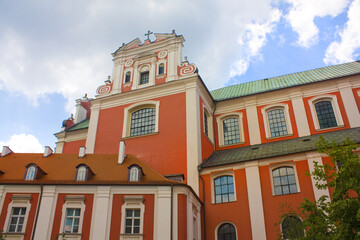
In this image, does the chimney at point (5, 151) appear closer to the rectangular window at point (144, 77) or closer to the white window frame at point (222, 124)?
the rectangular window at point (144, 77)

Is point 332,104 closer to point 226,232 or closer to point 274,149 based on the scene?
point 274,149

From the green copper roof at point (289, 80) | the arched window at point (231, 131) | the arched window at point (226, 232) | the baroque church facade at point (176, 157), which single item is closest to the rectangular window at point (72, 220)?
the baroque church facade at point (176, 157)

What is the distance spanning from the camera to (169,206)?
46.8ft

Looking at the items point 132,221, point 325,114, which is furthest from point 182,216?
point 325,114

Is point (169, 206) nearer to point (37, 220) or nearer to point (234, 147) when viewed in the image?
point (37, 220)

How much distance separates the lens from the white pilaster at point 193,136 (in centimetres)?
1788

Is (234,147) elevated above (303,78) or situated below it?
below

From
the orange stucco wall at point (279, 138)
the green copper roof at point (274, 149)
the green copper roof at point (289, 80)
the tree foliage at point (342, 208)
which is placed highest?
the green copper roof at point (289, 80)

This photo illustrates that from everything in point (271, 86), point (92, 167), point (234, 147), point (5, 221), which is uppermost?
point (271, 86)

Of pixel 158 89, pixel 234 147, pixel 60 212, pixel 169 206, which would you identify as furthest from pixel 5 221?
pixel 234 147

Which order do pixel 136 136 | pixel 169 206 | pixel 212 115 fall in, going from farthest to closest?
pixel 212 115
pixel 136 136
pixel 169 206

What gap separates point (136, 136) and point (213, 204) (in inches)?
260

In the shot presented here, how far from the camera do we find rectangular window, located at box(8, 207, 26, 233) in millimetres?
14367

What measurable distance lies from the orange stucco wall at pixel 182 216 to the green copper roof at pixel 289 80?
10.5 meters
